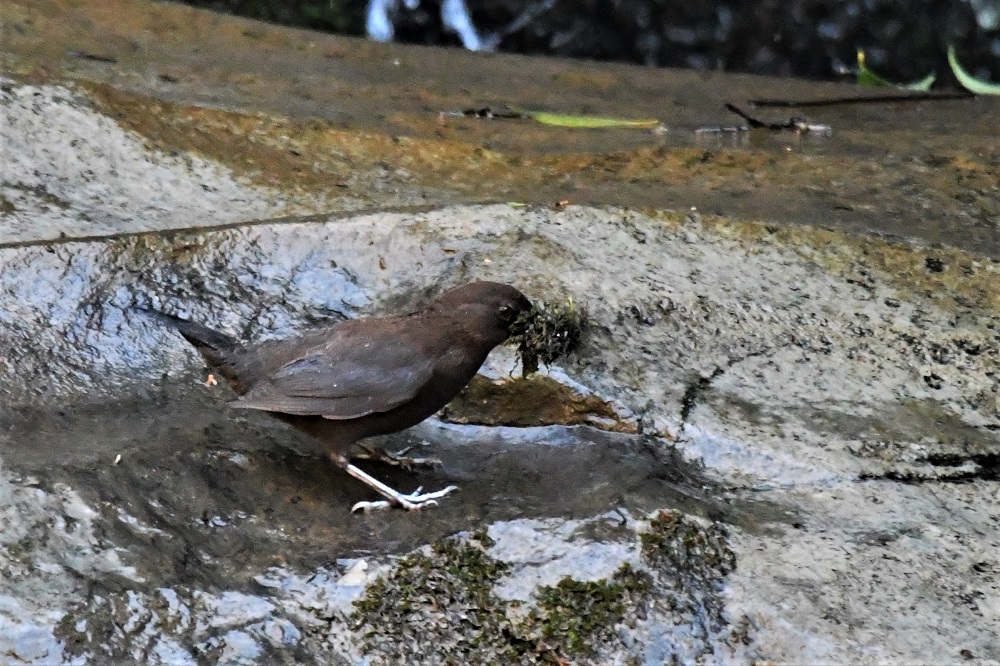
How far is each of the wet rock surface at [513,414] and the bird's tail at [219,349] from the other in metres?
0.18

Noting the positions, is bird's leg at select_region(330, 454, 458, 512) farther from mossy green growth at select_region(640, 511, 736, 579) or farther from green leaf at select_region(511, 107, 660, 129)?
green leaf at select_region(511, 107, 660, 129)

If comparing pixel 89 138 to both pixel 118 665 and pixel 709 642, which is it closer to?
pixel 118 665

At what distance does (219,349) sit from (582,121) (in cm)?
324

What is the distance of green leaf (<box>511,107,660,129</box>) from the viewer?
20.8ft

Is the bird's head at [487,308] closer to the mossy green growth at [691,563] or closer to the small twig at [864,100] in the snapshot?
the mossy green growth at [691,563]

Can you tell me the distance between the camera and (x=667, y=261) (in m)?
4.28

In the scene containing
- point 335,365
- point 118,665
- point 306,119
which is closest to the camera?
point 118,665

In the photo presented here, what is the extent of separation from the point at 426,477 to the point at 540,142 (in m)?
2.69

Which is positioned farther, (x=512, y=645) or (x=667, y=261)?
(x=667, y=261)

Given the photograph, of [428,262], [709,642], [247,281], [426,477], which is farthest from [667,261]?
[709,642]

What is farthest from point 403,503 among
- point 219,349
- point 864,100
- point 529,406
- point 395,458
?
point 864,100

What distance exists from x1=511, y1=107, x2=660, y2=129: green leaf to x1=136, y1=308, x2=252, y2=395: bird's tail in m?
3.06

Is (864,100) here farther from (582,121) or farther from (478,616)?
(478,616)

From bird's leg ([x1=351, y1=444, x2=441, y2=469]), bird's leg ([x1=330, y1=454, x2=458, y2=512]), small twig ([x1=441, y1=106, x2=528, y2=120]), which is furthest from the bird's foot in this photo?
small twig ([x1=441, y1=106, x2=528, y2=120])
